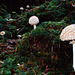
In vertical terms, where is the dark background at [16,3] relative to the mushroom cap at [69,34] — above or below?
above

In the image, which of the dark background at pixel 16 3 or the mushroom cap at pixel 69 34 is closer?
the mushroom cap at pixel 69 34

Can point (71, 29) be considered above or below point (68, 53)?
above

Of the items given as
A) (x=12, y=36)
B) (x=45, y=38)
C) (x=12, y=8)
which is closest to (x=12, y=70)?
(x=45, y=38)

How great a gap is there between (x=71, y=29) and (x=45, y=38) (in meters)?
0.85

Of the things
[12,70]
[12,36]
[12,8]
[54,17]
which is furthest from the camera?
[12,8]

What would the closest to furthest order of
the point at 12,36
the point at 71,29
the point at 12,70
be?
the point at 71,29, the point at 12,70, the point at 12,36

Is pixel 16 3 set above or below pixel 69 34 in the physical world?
above

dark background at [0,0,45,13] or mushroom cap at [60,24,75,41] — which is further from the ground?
dark background at [0,0,45,13]

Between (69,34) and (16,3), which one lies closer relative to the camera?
(69,34)

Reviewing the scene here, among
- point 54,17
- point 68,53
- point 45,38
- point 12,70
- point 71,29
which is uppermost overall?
point 54,17

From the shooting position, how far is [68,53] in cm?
290

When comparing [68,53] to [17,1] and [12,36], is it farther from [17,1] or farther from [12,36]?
[17,1]

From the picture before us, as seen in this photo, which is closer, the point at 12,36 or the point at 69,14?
the point at 69,14

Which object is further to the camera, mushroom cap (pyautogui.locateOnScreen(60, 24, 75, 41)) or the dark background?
the dark background
